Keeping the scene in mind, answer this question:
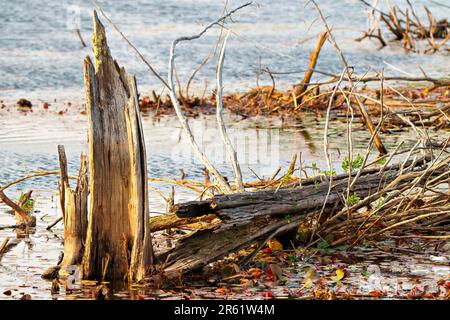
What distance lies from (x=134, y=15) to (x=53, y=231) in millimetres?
14321

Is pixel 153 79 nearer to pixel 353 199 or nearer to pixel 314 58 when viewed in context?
pixel 314 58

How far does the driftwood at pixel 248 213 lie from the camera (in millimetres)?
5895

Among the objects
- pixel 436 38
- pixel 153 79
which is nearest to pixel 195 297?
pixel 153 79

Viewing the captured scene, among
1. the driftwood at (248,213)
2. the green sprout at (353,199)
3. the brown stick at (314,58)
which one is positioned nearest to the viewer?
the driftwood at (248,213)

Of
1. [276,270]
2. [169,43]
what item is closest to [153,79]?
[169,43]

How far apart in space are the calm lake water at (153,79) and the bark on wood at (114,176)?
0.41 meters

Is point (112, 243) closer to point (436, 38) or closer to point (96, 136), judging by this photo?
point (96, 136)

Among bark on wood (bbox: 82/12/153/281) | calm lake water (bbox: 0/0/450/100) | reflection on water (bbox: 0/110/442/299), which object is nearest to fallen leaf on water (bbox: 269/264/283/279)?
bark on wood (bbox: 82/12/153/281)

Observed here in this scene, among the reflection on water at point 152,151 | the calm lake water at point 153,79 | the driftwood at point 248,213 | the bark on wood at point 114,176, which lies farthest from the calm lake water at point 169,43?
the bark on wood at point 114,176

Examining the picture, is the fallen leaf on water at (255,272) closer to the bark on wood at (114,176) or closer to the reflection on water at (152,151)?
the bark on wood at (114,176)

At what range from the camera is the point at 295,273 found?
6156mm

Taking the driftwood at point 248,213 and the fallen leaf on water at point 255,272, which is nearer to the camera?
the driftwood at point 248,213

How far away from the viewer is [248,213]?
6.18m

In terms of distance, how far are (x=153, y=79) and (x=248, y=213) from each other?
29.9 feet
